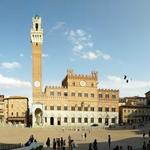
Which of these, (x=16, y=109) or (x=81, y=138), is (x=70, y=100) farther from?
(x=81, y=138)

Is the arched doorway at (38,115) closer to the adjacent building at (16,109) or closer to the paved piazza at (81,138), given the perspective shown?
the adjacent building at (16,109)

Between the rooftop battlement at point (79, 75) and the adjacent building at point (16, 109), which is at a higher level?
the rooftop battlement at point (79, 75)

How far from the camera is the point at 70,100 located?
98.4m

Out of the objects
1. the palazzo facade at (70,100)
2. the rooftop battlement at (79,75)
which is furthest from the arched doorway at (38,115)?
the rooftop battlement at (79,75)

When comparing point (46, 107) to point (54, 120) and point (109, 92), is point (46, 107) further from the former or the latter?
point (109, 92)

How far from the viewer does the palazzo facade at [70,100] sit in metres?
94.4

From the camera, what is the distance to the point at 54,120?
95875mm

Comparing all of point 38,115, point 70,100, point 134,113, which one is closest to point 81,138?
point 38,115

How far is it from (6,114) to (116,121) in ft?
106

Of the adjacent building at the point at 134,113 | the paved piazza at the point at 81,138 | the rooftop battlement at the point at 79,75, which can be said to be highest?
the rooftop battlement at the point at 79,75

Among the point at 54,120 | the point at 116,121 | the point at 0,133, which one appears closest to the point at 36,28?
the point at 54,120

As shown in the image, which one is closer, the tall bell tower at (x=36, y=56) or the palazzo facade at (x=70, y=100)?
the tall bell tower at (x=36, y=56)

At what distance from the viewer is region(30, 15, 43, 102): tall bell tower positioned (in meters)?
94.0

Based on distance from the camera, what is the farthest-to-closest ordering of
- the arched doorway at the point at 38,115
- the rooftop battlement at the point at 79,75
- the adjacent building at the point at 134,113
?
1. the adjacent building at the point at 134,113
2. the rooftop battlement at the point at 79,75
3. the arched doorway at the point at 38,115
